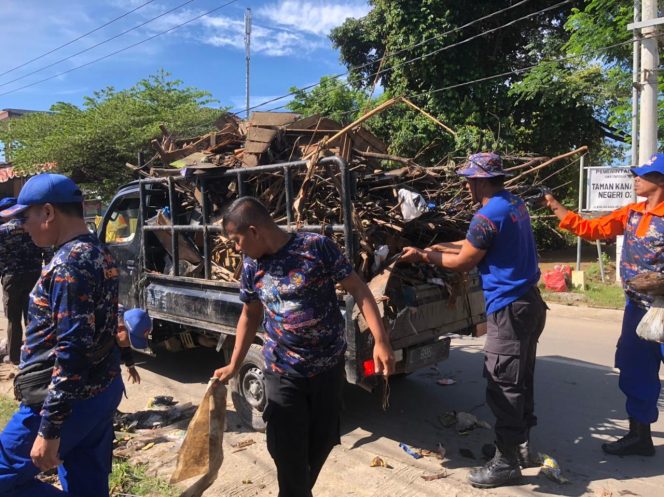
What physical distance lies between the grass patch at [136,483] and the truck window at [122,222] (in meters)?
2.74

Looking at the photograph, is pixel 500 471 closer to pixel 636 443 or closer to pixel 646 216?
pixel 636 443

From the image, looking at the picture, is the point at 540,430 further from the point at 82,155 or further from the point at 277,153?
the point at 82,155

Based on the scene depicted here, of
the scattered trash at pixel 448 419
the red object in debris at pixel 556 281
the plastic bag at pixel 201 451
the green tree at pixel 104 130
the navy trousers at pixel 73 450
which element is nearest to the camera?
the navy trousers at pixel 73 450

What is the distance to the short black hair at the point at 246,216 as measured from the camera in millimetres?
2576

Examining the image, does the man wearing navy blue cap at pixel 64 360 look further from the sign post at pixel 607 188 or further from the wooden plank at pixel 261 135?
the sign post at pixel 607 188

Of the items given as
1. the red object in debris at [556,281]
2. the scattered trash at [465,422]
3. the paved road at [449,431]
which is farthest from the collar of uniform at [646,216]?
the red object in debris at [556,281]

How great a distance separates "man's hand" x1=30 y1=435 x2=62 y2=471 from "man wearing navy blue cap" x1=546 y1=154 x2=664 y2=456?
335 cm

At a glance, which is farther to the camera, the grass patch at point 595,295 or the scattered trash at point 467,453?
the grass patch at point 595,295

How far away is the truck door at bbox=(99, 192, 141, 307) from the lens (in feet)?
18.7

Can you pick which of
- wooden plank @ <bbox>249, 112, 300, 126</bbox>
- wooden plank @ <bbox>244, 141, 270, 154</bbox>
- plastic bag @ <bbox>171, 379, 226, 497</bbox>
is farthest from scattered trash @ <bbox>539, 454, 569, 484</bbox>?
wooden plank @ <bbox>249, 112, 300, 126</bbox>

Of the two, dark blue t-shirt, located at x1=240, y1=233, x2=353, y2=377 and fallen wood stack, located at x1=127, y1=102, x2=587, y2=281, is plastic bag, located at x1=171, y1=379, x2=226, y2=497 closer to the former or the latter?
dark blue t-shirt, located at x1=240, y1=233, x2=353, y2=377

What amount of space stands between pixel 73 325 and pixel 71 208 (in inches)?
21.7

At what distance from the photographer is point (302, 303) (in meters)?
2.58

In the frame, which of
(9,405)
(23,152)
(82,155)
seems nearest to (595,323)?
(9,405)
